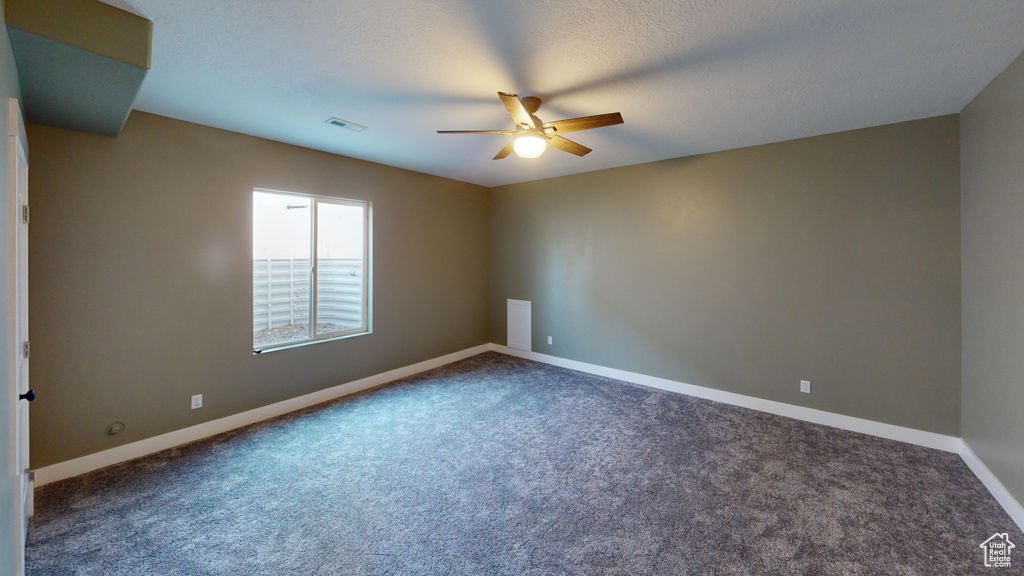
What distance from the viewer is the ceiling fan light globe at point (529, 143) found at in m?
2.51

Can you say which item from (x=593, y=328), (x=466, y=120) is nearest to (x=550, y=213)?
(x=593, y=328)

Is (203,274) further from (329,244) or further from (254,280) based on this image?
(329,244)

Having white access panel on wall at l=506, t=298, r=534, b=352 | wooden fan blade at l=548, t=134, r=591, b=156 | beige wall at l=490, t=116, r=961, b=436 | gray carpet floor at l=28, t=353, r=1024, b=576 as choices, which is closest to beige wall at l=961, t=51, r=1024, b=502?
beige wall at l=490, t=116, r=961, b=436

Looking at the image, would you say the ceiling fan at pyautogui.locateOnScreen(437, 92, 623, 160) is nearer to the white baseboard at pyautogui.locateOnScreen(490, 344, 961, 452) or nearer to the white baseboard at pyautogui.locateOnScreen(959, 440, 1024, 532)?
the white baseboard at pyautogui.locateOnScreen(490, 344, 961, 452)

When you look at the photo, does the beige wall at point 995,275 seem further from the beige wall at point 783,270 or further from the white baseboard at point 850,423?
the beige wall at point 783,270

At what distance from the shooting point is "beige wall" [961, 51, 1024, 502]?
6.92 feet

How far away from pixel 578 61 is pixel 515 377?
3.43 meters

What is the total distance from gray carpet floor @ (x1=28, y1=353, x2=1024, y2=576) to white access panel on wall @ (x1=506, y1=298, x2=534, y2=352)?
2.06 meters

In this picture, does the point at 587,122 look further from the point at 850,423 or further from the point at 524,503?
the point at 850,423

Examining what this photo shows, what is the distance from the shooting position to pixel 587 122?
7.82 feet

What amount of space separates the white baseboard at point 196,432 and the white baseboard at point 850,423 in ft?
8.83

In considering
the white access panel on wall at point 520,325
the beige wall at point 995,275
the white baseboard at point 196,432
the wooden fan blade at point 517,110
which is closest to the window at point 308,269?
the white baseboard at point 196,432

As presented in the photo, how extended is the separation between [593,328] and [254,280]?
3.66 metres

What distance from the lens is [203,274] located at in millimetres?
3082
